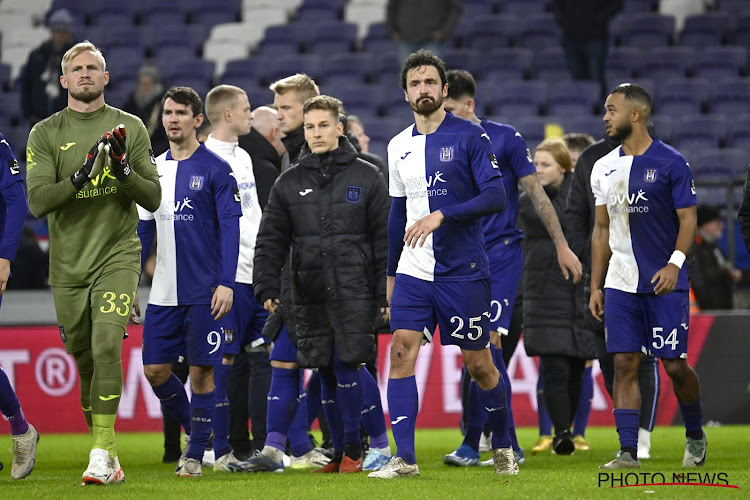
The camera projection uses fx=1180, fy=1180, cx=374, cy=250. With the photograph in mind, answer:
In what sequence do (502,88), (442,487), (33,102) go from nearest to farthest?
(442,487)
(33,102)
(502,88)

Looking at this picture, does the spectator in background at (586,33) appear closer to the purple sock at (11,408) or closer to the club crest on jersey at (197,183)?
the club crest on jersey at (197,183)

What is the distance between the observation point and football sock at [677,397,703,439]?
7.44m

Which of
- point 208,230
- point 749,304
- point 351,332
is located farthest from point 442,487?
point 749,304

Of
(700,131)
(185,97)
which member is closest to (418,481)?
(185,97)

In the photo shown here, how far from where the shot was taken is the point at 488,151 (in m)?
6.54

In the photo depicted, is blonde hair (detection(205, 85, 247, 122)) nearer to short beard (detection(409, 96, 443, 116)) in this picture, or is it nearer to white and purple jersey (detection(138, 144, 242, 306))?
white and purple jersey (detection(138, 144, 242, 306))

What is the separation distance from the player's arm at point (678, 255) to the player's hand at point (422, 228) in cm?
168

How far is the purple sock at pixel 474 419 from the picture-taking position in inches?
301

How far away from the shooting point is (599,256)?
25.0ft

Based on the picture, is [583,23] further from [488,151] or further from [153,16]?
[488,151]

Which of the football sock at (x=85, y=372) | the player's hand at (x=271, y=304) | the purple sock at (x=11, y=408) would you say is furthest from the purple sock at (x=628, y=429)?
the purple sock at (x=11, y=408)

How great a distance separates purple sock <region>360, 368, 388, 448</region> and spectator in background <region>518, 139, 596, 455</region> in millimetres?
1762

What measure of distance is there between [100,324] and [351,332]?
4.83ft

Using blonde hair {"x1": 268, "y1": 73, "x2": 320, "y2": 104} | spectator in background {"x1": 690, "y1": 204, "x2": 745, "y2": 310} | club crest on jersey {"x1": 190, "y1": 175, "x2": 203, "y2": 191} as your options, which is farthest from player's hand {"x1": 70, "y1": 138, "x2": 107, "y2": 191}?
spectator in background {"x1": 690, "y1": 204, "x2": 745, "y2": 310}
